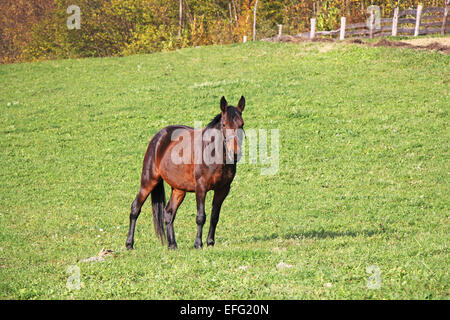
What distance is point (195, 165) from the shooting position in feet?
30.8

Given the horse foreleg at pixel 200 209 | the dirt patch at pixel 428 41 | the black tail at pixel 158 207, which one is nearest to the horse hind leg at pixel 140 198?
the black tail at pixel 158 207

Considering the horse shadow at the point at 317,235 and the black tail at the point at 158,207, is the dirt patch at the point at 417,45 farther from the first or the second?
the black tail at the point at 158,207

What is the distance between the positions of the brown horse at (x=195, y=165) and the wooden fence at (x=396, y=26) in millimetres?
31785

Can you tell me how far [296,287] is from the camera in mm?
6461

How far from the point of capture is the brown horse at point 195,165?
8.66 meters

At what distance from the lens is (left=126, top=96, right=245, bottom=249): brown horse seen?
866cm

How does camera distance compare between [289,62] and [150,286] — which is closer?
[150,286]

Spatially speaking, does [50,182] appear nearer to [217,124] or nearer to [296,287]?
[217,124]

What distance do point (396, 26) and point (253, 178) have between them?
26.2 m

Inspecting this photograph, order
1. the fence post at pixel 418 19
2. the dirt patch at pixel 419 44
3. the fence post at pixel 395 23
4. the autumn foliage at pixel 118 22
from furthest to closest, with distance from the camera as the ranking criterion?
the autumn foliage at pixel 118 22 → the fence post at pixel 395 23 → the fence post at pixel 418 19 → the dirt patch at pixel 419 44

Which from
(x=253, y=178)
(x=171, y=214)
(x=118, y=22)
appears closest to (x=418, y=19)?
(x=253, y=178)

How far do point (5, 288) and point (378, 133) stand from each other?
1734 centimetres

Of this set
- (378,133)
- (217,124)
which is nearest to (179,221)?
(217,124)

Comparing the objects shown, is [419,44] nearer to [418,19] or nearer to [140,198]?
[418,19]
